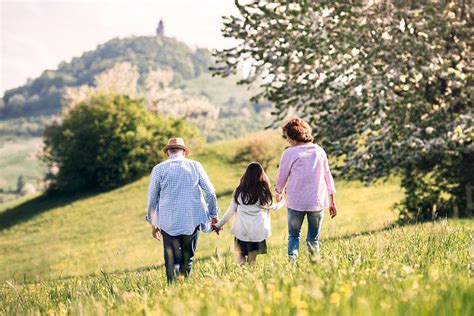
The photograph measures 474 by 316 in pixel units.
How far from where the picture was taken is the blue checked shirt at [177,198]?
8.50 m

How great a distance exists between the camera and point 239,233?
9141mm

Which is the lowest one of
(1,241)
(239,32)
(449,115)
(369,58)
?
(1,241)

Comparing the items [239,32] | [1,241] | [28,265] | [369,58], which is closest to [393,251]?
[369,58]

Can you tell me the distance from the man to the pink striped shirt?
1.25m

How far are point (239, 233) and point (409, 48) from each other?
29.5ft

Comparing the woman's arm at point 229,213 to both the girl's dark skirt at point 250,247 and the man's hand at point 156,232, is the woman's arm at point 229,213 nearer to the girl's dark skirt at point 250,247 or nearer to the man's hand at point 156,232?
the girl's dark skirt at point 250,247

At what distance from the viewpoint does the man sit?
8500 millimetres

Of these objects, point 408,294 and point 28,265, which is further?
point 28,265

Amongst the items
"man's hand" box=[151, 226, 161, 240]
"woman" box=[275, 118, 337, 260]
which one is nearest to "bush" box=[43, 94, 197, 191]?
"man's hand" box=[151, 226, 161, 240]

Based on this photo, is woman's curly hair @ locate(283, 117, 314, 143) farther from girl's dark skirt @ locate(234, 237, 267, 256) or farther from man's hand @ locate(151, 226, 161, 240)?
man's hand @ locate(151, 226, 161, 240)

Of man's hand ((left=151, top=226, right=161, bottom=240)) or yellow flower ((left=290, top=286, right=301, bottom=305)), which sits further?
man's hand ((left=151, top=226, right=161, bottom=240))

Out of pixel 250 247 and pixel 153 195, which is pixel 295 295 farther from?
pixel 250 247

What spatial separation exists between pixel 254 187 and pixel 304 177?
2.62ft

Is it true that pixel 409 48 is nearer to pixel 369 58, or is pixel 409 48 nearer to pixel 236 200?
pixel 369 58
